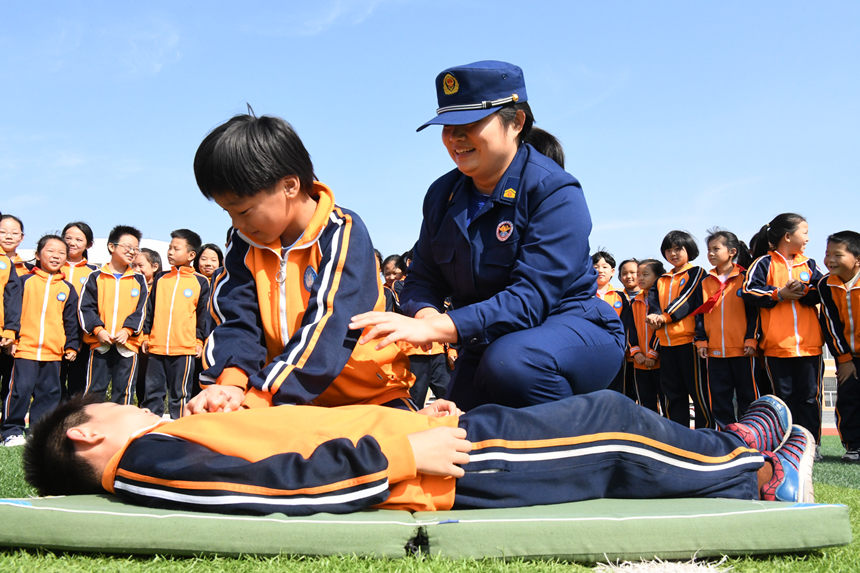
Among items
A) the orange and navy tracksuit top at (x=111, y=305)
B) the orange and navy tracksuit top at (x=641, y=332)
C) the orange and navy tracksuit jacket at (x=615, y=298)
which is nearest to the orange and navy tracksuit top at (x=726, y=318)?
the orange and navy tracksuit top at (x=641, y=332)

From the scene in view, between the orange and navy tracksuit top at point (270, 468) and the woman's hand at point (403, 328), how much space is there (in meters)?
0.36

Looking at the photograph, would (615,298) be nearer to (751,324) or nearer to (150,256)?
(751,324)

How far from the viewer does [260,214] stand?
2.84m

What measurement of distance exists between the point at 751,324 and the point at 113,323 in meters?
7.46

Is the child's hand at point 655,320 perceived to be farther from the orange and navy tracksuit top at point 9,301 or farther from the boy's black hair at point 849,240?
the orange and navy tracksuit top at point 9,301

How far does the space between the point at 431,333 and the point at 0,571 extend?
4.87 feet

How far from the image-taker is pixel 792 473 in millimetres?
2559

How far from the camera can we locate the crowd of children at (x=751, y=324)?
7.09 m

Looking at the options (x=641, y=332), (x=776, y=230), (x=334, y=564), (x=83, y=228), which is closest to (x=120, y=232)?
(x=83, y=228)

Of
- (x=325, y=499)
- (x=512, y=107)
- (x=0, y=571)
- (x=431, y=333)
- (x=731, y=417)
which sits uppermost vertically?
(x=512, y=107)

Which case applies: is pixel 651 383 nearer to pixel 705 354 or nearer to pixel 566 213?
pixel 705 354

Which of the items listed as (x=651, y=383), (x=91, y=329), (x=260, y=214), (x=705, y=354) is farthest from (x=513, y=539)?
(x=651, y=383)

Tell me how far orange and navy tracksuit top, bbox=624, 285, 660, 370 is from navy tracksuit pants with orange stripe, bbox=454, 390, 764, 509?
724cm

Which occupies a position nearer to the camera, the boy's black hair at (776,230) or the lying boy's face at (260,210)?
the lying boy's face at (260,210)
